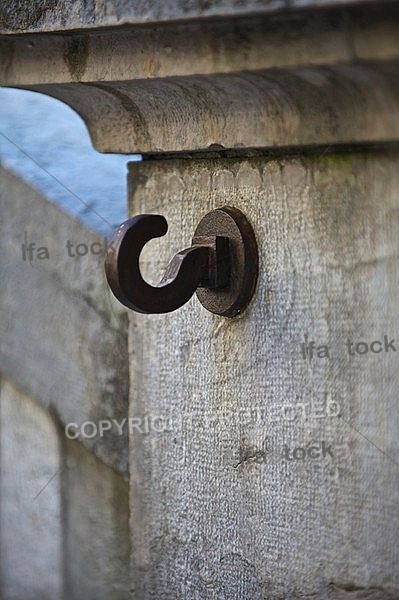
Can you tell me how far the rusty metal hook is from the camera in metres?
1.14

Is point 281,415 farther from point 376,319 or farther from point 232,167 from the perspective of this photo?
point 232,167

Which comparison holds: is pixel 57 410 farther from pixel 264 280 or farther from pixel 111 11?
pixel 111 11

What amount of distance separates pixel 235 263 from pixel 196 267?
0.06m

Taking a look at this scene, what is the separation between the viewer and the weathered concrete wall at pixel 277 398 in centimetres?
110

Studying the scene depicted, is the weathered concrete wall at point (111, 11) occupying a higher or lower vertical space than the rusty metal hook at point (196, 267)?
higher

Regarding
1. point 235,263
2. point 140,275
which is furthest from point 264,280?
point 140,275

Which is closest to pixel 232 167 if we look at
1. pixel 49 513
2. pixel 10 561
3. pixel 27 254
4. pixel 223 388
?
pixel 223 388

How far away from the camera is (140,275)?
3.78 feet

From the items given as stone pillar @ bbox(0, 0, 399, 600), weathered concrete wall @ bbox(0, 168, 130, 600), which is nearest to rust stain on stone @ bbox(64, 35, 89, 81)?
stone pillar @ bbox(0, 0, 399, 600)

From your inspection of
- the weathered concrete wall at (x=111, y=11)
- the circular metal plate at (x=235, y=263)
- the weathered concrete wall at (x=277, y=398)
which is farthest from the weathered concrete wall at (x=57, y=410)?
the weathered concrete wall at (x=111, y=11)

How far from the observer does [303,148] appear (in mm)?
1150

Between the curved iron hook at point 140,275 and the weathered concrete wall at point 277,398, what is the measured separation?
0.09 m

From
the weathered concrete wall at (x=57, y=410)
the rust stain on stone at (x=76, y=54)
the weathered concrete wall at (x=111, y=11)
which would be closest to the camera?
the weathered concrete wall at (x=111, y=11)

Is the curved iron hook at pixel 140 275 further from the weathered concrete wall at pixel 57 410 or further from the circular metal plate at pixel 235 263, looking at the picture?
the weathered concrete wall at pixel 57 410
